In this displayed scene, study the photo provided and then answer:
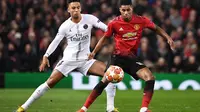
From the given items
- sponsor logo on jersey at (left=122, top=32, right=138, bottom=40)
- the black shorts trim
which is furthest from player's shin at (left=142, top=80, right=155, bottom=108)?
sponsor logo on jersey at (left=122, top=32, right=138, bottom=40)

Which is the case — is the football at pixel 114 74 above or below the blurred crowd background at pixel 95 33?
above

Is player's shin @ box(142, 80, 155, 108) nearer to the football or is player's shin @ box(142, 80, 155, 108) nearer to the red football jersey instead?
the football

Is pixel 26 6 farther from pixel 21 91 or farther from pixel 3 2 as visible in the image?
pixel 21 91

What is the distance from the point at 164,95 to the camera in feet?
61.3

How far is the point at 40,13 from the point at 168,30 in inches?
180

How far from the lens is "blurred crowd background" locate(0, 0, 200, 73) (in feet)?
71.9

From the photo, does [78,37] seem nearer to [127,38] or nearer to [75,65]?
[75,65]

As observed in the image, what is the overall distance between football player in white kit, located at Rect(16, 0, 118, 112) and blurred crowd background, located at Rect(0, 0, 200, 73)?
825 cm

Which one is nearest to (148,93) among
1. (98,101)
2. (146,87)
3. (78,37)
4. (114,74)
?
(146,87)

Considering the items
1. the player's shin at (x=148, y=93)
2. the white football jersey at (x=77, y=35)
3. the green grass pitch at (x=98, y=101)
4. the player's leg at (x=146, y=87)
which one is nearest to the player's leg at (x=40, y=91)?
the white football jersey at (x=77, y=35)

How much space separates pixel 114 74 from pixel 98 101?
4.65 m

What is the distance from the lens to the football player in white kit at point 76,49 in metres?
12.8

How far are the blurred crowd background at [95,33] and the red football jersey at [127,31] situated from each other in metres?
8.84

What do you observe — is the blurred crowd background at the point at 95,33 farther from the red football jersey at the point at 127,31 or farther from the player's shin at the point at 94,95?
the player's shin at the point at 94,95
